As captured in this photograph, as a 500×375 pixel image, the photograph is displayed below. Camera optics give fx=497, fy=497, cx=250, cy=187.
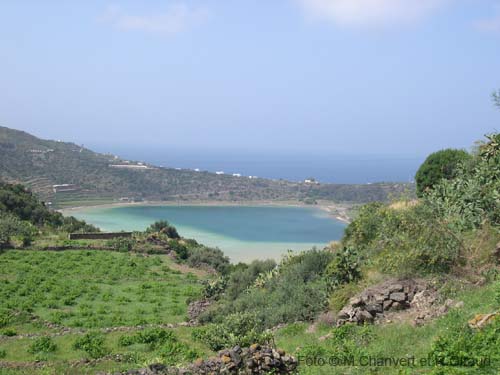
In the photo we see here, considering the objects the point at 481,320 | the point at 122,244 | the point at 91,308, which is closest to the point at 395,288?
the point at 481,320

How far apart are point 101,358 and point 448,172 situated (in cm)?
1651

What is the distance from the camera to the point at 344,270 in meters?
12.3

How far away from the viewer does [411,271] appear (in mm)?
10305

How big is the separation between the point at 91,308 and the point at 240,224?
197ft

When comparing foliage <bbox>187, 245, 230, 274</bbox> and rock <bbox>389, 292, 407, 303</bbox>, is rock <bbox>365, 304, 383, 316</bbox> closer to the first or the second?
rock <bbox>389, 292, 407, 303</bbox>

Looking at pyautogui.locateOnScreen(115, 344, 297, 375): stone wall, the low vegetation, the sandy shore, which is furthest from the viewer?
the sandy shore

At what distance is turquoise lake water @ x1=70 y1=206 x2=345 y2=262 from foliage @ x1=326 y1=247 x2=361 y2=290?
31523mm

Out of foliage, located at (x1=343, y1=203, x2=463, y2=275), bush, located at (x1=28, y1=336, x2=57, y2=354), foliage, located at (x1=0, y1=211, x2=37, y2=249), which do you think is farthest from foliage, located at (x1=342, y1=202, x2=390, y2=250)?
foliage, located at (x1=0, y1=211, x2=37, y2=249)

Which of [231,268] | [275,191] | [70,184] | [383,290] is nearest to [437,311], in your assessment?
[383,290]

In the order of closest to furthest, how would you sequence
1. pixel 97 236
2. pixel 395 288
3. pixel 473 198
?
pixel 395 288, pixel 473 198, pixel 97 236

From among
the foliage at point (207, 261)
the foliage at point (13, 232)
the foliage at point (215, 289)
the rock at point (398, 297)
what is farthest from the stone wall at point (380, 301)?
the foliage at point (13, 232)

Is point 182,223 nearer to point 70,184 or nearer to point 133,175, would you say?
point 70,184

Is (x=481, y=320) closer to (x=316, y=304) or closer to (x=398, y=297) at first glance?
(x=398, y=297)

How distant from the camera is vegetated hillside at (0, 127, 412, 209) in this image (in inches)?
3208
